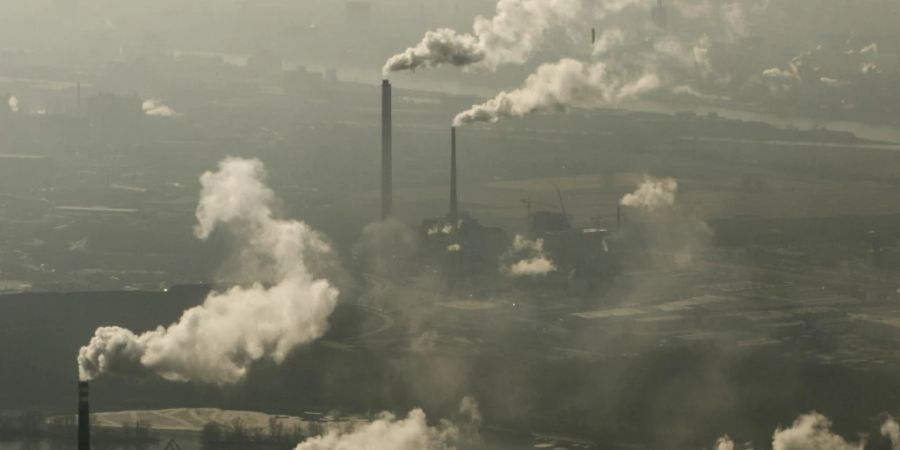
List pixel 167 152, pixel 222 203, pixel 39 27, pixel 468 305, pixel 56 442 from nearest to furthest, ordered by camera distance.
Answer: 1. pixel 56 442
2. pixel 468 305
3. pixel 222 203
4. pixel 167 152
5. pixel 39 27

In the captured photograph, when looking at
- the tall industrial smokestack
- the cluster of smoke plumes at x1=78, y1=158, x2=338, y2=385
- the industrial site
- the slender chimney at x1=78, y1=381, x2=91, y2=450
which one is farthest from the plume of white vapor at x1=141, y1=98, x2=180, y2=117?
the slender chimney at x1=78, y1=381, x2=91, y2=450

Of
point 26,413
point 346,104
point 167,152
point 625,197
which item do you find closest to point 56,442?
point 26,413

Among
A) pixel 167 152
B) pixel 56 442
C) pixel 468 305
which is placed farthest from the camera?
pixel 167 152

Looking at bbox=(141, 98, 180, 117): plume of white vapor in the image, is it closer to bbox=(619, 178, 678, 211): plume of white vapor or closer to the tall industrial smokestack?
bbox=(619, 178, 678, 211): plume of white vapor

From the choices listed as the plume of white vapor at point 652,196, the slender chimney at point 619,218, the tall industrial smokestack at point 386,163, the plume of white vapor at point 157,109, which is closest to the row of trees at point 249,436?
the tall industrial smokestack at point 386,163

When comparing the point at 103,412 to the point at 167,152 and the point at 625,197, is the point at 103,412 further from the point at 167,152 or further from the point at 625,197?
the point at 167,152

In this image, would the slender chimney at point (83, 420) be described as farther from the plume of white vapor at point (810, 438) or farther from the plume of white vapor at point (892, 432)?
the plume of white vapor at point (892, 432)

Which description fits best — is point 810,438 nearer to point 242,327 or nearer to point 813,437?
point 813,437
